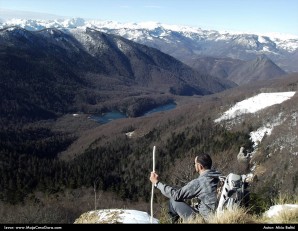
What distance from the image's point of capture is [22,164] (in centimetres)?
15588

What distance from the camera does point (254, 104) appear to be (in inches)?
6654

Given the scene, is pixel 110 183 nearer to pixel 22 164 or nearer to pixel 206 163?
pixel 22 164

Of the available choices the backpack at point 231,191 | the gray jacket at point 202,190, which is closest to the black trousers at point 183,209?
the gray jacket at point 202,190

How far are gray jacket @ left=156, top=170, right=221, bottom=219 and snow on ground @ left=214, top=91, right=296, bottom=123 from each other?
503ft

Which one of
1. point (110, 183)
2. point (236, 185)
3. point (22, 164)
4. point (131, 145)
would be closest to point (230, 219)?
point (236, 185)

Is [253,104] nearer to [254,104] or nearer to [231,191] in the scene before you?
[254,104]

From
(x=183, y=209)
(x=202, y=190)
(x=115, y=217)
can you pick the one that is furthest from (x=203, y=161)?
(x=115, y=217)

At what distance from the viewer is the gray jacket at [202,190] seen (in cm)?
1082

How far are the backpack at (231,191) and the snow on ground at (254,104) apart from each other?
153144 millimetres

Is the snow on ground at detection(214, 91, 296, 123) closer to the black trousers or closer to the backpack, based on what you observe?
the backpack

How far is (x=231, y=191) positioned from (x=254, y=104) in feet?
536

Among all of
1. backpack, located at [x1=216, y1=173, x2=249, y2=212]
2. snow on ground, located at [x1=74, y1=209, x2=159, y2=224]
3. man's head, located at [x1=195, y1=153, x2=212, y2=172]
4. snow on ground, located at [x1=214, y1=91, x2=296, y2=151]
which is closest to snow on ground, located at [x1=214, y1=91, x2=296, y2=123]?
snow on ground, located at [x1=214, y1=91, x2=296, y2=151]

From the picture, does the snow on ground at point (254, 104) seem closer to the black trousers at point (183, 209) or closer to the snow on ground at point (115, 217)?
the snow on ground at point (115, 217)

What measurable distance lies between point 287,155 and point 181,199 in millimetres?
101993
